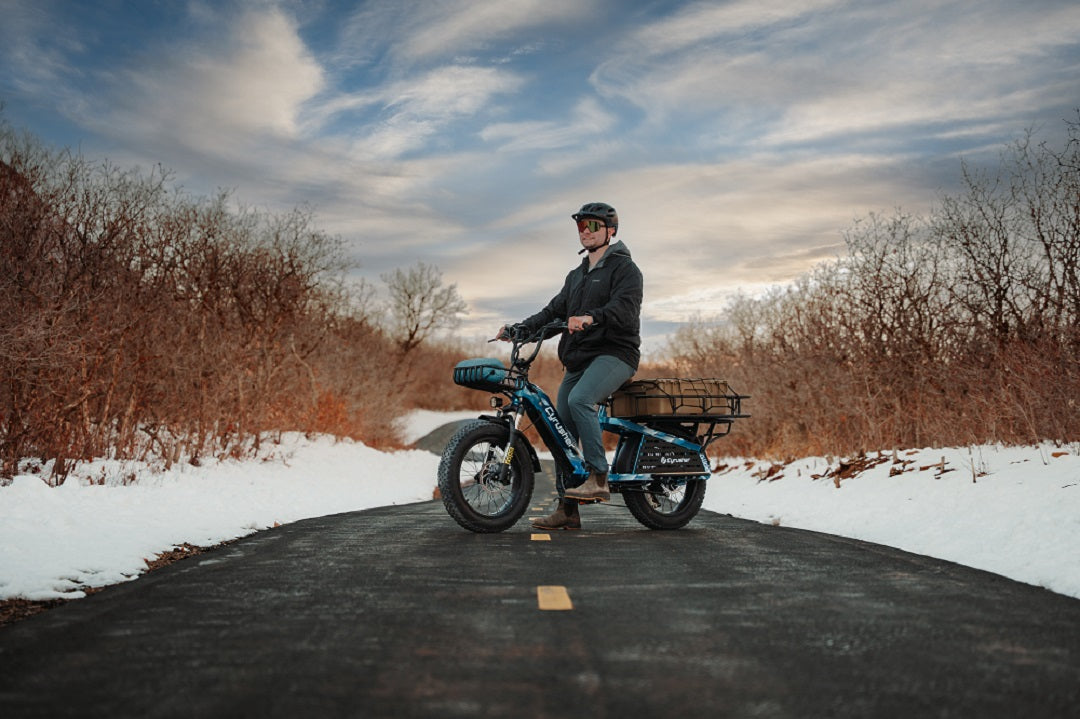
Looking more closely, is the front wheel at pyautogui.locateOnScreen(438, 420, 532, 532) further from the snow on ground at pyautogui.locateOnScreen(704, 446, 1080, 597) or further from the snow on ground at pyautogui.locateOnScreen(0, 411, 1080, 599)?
the snow on ground at pyautogui.locateOnScreen(704, 446, 1080, 597)

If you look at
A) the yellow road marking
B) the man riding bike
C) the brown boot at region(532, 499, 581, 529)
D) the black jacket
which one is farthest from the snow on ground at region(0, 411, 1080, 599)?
the yellow road marking

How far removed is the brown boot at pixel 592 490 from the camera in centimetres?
848

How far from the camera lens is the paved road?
A: 322 centimetres

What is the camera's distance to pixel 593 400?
8.60m

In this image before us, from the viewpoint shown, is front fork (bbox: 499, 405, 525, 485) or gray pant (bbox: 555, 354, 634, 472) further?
gray pant (bbox: 555, 354, 634, 472)

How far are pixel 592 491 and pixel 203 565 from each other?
3415 mm

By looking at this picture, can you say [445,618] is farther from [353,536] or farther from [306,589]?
[353,536]

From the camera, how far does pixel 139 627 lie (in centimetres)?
443

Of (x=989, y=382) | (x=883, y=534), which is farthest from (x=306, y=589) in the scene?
(x=989, y=382)

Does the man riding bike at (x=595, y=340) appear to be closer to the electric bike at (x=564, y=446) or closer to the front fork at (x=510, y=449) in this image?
the electric bike at (x=564, y=446)

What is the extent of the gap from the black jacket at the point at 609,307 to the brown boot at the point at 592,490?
107 centimetres

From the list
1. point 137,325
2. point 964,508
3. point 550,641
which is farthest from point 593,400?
point 137,325

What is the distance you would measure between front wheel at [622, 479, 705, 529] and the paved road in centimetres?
222

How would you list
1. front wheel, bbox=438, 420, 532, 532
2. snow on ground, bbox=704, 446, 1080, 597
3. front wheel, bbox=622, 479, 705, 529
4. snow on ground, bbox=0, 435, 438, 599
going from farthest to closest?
front wheel, bbox=622, 479, 705, 529 < front wheel, bbox=438, 420, 532, 532 < snow on ground, bbox=704, 446, 1080, 597 < snow on ground, bbox=0, 435, 438, 599
